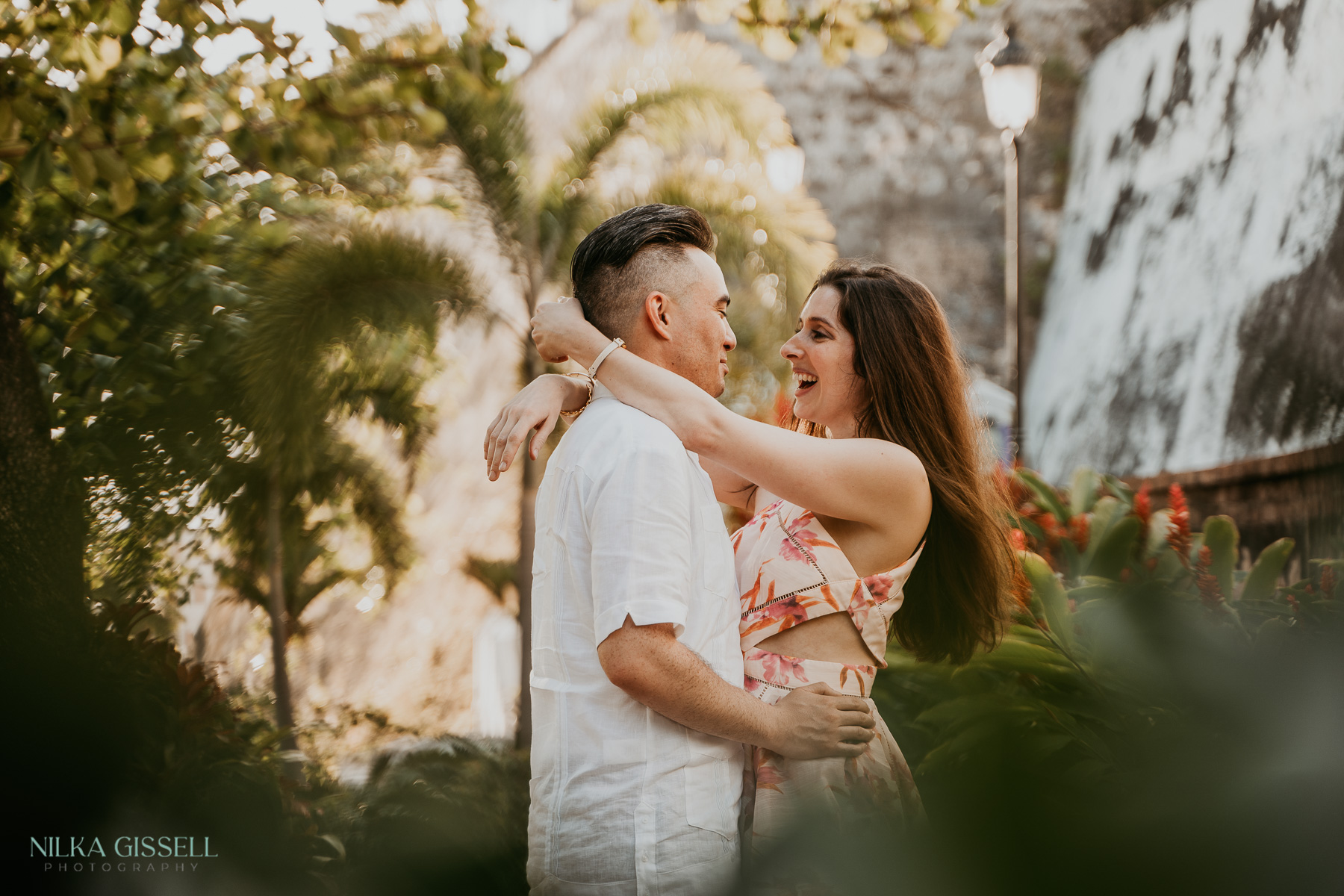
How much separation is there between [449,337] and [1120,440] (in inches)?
318

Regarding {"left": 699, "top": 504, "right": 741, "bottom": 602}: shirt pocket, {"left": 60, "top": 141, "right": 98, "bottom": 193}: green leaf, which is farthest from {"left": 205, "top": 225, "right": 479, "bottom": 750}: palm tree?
{"left": 699, "top": 504, "right": 741, "bottom": 602}: shirt pocket

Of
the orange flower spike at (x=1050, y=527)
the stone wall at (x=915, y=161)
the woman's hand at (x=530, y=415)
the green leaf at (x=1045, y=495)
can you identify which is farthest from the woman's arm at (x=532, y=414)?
the stone wall at (x=915, y=161)

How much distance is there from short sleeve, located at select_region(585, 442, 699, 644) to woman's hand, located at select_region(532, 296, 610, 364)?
37 centimetres

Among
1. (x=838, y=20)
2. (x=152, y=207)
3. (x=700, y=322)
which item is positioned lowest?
(x=700, y=322)

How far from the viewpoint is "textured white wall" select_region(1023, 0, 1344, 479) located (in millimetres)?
6805

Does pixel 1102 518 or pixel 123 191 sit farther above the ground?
pixel 123 191

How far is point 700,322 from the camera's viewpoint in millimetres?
2113

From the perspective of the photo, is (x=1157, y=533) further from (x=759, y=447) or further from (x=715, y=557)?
(x=715, y=557)

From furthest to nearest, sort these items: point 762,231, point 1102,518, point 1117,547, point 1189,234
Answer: point 1189,234
point 762,231
point 1102,518
point 1117,547

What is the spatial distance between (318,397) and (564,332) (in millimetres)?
6261

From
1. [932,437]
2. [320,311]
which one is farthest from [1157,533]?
[320,311]

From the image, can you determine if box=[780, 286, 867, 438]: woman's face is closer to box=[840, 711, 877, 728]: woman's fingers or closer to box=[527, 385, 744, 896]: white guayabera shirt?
box=[527, 385, 744, 896]: white guayabera shirt

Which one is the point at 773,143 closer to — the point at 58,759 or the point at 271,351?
the point at 271,351

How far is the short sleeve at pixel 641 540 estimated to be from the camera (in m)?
1.65
